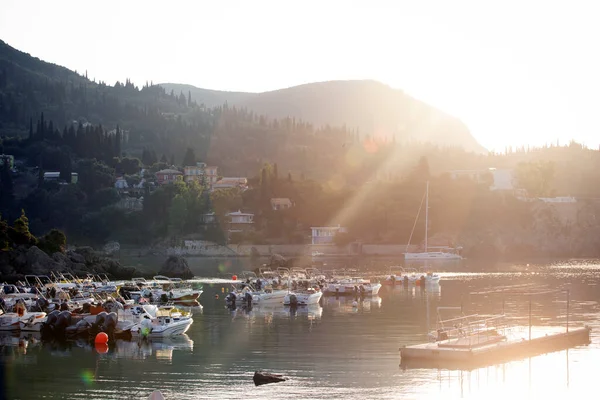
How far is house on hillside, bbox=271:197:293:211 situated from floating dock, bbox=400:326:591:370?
122446 mm

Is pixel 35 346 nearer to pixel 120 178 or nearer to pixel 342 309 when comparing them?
pixel 342 309

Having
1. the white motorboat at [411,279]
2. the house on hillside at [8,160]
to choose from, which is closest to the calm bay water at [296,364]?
the white motorboat at [411,279]

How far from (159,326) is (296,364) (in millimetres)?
12250

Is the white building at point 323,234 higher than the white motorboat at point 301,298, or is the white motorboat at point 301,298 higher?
the white building at point 323,234

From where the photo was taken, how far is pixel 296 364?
4006 cm

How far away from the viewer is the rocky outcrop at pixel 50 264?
301 feet

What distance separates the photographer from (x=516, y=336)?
4369 cm

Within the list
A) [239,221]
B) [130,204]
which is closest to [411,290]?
[239,221]

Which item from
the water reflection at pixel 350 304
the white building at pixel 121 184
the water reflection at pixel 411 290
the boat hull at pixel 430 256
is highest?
the white building at pixel 121 184

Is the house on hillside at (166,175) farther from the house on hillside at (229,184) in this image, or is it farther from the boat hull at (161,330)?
the boat hull at (161,330)

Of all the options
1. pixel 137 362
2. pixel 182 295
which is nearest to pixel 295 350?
pixel 137 362

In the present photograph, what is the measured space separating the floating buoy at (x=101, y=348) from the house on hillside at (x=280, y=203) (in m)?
118

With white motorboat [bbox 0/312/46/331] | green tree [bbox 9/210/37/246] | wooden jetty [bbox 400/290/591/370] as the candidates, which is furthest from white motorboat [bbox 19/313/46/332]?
green tree [bbox 9/210/37/246]

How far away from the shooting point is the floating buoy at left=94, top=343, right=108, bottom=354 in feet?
147
